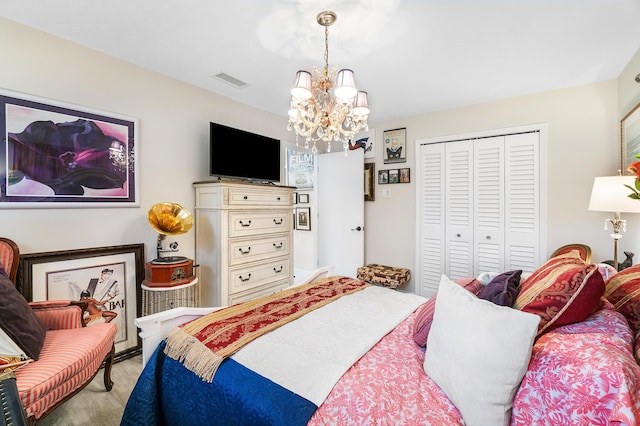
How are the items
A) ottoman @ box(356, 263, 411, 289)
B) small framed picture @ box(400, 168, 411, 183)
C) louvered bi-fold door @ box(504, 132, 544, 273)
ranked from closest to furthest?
louvered bi-fold door @ box(504, 132, 544, 273)
ottoman @ box(356, 263, 411, 289)
small framed picture @ box(400, 168, 411, 183)

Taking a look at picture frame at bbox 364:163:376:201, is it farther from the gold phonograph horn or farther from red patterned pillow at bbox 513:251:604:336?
red patterned pillow at bbox 513:251:604:336

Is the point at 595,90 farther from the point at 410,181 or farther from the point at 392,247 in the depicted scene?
the point at 392,247

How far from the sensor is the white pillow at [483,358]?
893mm

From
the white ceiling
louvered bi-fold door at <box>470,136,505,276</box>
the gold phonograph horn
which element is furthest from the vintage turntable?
louvered bi-fold door at <box>470,136,505,276</box>

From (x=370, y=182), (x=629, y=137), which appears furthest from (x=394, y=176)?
(x=629, y=137)

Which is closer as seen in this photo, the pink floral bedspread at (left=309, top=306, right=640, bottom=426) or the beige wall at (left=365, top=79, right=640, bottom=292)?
the pink floral bedspread at (left=309, top=306, right=640, bottom=426)

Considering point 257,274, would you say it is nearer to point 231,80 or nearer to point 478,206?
point 231,80

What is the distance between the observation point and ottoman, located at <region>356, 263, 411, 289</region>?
12.2 ft

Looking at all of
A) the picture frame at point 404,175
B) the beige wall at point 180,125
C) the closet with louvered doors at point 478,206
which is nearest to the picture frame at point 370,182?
the picture frame at point 404,175

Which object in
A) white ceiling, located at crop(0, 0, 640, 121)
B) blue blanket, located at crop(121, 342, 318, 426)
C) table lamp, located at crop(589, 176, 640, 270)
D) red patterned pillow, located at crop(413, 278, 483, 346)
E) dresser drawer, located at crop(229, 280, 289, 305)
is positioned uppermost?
white ceiling, located at crop(0, 0, 640, 121)

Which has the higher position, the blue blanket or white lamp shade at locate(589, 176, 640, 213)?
white lamp shade at locate(589, 176, 640, 213)

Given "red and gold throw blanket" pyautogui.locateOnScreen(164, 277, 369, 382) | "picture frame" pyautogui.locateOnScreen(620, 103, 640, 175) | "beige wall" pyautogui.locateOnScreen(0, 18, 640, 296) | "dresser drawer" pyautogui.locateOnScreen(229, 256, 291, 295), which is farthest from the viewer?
"dresser drawer" pyautogui.locateOnScreen(229, 256, 291, 295)

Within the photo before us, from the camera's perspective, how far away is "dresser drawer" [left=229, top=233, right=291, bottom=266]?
2888 mm

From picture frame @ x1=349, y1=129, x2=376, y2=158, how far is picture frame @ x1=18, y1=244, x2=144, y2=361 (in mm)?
3081
